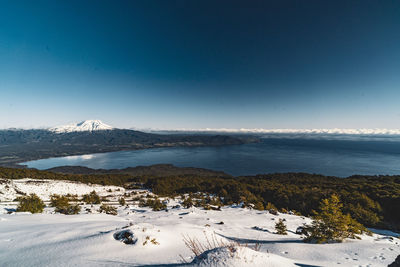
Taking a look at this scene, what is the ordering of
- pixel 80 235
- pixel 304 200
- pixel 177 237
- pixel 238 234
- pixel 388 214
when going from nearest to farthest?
pixel 80 235 < pixel 177 237 < pixel 238 234 < pixel 388 214 < pixel 304 200

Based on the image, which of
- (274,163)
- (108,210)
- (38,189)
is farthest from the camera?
(274,163)

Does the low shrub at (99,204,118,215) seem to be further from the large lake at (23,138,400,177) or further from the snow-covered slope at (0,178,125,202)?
the large lake at (23,138,400,177)

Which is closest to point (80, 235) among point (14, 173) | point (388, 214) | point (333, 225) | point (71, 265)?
point (71, 265)

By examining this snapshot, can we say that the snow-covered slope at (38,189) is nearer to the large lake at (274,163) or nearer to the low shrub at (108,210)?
the low shrub at (108,210)

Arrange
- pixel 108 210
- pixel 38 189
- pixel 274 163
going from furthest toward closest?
pixel 274 163
pixel 38 189
pixel 108 210

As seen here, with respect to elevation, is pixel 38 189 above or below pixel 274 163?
above

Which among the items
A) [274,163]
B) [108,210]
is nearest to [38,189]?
[108,210]

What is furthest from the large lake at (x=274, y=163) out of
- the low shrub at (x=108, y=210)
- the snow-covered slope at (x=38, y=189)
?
the low shrub at (x=108, y=210)

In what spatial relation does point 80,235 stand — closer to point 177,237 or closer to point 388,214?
point 177,237

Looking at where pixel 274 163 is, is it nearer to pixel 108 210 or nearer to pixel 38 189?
pixel 108 210

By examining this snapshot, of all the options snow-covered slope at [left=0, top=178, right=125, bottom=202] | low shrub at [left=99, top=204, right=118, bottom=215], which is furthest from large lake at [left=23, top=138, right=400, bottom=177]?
low shrub at [left=99, top=204, right=118, bottom=215]

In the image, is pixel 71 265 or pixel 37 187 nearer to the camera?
pixel 71 265
